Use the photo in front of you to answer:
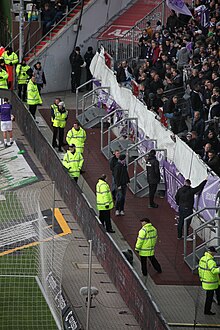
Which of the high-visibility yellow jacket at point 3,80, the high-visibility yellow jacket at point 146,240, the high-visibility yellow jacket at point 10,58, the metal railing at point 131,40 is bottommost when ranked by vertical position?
the high-visibility yellow jacket at point 146,240

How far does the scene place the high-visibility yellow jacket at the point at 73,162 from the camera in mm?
29734

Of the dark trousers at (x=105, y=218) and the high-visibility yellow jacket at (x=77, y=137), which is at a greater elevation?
the high-visibility yellow jacket at (x=77, y=137)

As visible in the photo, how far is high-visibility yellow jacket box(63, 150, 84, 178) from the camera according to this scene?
29.7 metres

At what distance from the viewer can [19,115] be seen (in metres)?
36.9

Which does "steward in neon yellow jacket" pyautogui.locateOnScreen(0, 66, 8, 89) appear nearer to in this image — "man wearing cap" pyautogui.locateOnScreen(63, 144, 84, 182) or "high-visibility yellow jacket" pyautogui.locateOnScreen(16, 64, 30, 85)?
"high-visibility yellow jacket" pyautogui.locateOnScreen(16, 64, 30, 85)

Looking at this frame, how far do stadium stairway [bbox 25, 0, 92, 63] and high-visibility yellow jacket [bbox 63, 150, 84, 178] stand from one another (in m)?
14.6

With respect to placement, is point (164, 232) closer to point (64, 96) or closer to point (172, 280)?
point (172, 280)

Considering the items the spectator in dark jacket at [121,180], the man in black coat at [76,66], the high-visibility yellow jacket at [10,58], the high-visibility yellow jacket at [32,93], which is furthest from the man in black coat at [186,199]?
the man in black coat at [76,66]

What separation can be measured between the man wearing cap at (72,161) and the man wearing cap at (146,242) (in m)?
5.57

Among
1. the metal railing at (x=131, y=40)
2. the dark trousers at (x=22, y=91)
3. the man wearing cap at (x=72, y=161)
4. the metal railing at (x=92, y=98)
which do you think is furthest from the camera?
the metal railing at (x=131, y=40)

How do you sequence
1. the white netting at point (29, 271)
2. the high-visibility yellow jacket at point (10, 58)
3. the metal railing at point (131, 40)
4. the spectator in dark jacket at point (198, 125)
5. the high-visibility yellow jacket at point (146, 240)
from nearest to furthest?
1. the white netting at point (29, 271)
2. the high-visibility yellow jacket at point (146, 240)
3. the spectator in dark jacket at point (198, 125)
4. the metal railing at point (131, 40)
5. the high-visibility yellow jacket at point (10, 58)

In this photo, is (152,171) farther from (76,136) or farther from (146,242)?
(146,242)

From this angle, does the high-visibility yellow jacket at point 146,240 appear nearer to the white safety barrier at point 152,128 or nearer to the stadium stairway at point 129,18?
the white safety barrier at point 152,128

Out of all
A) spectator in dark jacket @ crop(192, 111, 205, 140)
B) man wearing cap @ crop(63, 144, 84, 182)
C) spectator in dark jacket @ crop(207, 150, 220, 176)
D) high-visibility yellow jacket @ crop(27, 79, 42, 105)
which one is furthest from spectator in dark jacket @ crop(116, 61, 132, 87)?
spectator in dark jacket @ crop(207, 150, 220, 176)
